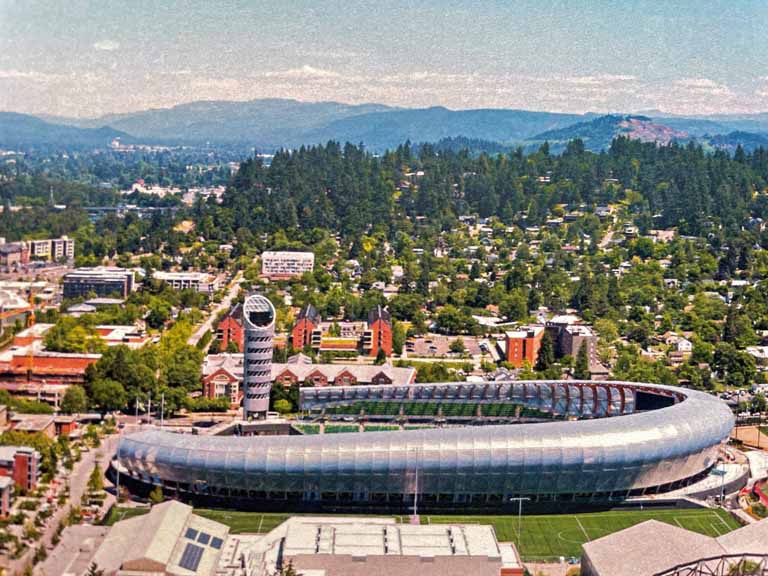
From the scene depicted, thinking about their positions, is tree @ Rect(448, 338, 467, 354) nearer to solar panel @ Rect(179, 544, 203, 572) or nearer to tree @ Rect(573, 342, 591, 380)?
tree @ Rect(573, 342, 591, 380)

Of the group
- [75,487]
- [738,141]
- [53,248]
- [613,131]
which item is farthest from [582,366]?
[613,131]

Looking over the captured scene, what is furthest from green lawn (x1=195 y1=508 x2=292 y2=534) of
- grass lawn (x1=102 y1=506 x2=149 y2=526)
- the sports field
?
grass lawn (x1=102 y1=506 x2=149 y2=526)

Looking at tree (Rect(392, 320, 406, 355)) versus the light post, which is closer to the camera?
the light post

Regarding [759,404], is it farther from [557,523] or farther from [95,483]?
[95,483]

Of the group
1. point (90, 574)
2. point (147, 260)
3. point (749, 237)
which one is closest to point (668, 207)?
point (749, 237)

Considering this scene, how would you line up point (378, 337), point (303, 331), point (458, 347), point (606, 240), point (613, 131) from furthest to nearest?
point (613, 131), point (606, 240), point (458, 347), point (303, 331), point (378, 337)

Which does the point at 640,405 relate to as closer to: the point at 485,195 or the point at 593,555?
the point at 593,555
